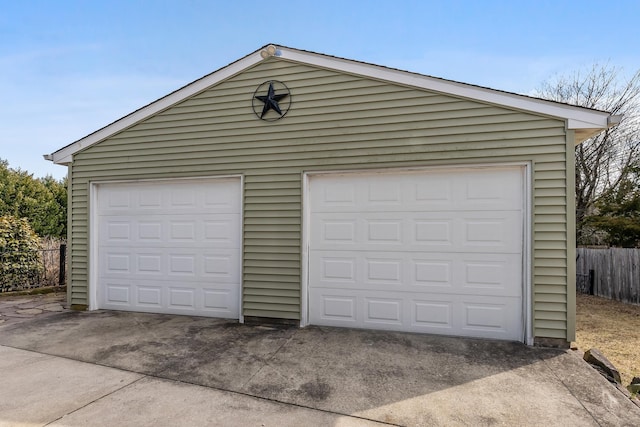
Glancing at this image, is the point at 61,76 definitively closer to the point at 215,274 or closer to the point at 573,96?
the point at 215,274

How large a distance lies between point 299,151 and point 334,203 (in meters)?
0.92

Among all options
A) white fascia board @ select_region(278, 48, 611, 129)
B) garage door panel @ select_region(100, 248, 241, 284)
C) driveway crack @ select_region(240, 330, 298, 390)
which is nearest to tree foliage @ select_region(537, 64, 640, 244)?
white fascia board @ select_region(278, 48, 611, 129)

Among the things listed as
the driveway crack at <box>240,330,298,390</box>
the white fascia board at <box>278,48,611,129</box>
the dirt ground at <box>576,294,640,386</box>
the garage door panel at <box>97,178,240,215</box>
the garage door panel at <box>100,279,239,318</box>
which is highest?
the white fascia board at <box>278,48,611,129</box>

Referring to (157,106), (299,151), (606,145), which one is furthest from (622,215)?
(157,106)

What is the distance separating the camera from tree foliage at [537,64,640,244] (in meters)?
13.4

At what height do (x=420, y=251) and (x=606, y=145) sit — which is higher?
(x=606, y=145)

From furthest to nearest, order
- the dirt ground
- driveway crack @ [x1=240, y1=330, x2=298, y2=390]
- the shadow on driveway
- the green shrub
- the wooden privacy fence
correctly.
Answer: the wooden privacy fence
the green shrub
the dirt ground
driveway crack @ [x1=240, y1=330, x2=298, y2=390]
the shadow on driveway

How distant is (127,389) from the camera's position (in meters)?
2.95

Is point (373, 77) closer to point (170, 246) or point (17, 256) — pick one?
point (170, 246)

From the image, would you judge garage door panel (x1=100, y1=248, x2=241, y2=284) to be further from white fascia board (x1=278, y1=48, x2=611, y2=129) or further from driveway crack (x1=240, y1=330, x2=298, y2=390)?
white fascia board (x1=278, y1=48, x2=611, y2=129)

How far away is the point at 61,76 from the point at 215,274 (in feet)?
29.0

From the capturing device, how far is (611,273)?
8.24 m

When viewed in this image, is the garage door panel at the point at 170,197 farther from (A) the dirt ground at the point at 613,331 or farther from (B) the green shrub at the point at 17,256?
(A) the dirt ground at the point at 613,331

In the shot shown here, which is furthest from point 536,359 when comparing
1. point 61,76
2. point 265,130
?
point 61,76
